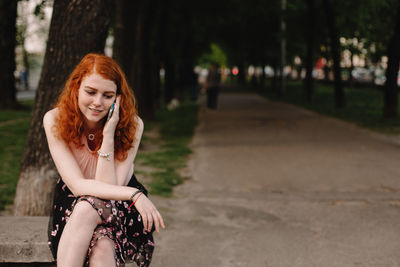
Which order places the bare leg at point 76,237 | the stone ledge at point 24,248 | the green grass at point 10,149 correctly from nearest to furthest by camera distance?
1. the bare leg at point 76,237
2. the stone ledge at point 24,248
3. the green grass at point 10,149

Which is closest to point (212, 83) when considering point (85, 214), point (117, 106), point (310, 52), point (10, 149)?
point (310, 52)

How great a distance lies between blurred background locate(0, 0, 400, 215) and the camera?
16.7ft

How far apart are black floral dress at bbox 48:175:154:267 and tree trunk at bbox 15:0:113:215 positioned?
6.17 feet

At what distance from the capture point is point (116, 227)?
295 centimetres

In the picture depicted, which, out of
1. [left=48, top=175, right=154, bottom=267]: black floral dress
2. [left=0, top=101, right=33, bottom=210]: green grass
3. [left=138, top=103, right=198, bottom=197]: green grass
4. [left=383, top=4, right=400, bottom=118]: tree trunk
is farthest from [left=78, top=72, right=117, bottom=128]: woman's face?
[left=383, top=4, right=400, bottom=118]: tree trunk

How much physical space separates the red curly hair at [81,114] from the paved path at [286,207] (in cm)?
141

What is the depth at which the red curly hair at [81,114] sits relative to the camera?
10.1ft

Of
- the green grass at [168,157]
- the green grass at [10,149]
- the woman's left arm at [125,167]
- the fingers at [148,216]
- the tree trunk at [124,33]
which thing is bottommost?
the green grass at [168,157]

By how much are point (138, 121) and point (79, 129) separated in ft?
1.25

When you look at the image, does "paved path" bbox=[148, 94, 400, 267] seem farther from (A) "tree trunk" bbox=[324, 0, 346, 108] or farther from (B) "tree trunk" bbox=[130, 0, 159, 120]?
(A) "tree trunk" bbox=[324, 0, 346, 108]

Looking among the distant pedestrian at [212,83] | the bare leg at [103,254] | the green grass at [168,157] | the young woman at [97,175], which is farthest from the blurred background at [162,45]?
the bare leg at [103,254]

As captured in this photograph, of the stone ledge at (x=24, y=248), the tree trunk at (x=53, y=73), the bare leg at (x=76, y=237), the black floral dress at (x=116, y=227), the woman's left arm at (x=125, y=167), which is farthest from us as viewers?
the tree trunk at (x=53, y=73)

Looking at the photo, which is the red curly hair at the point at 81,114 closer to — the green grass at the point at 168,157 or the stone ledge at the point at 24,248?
the stone ledge at the point at 24,248

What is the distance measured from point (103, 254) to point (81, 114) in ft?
2.79
